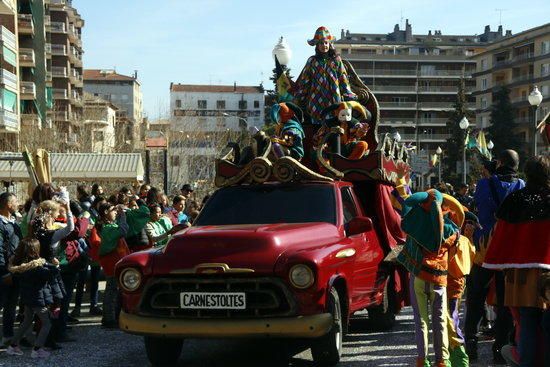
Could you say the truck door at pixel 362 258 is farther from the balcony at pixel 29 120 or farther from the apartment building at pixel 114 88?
the apartment building at pixel 114 88

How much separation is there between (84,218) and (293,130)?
2.85m

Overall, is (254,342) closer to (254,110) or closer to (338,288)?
(338,288)

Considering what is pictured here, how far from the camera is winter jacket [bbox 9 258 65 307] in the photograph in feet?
27.8

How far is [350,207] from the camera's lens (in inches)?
363

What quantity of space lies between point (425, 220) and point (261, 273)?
1513mm

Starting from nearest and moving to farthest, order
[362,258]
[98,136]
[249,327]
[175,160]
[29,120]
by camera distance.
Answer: [249,327] < [362,258] < [175,160] < [29,120] < [98,136]

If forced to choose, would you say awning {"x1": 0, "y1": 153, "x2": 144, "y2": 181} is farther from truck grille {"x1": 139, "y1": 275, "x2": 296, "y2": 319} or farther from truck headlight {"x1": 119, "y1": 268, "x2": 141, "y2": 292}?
truck grille {"x1": 139, "y1": 275, "x2": 296, "y2": 319}

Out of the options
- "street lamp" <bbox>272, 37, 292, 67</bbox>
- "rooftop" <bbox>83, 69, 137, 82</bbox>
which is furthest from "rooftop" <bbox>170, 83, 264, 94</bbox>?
"street lamp" <bbox>272, 37, 292, 67</bbox>

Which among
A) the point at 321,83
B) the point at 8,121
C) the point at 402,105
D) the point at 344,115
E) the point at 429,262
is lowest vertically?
the point at 429,262

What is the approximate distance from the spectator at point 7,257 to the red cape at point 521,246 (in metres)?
5.48

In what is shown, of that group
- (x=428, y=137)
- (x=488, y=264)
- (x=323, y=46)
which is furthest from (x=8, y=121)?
(x=428, y=137)

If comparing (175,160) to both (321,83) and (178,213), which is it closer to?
(178,213)

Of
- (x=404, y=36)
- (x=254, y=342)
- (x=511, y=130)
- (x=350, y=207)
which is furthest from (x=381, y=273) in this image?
(x=404, y=36)

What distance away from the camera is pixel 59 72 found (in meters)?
87.6
